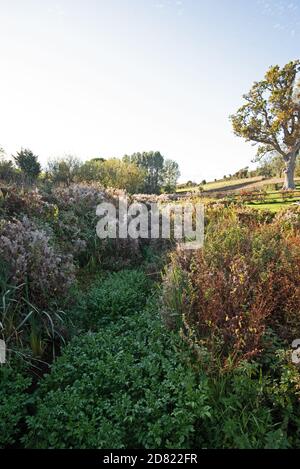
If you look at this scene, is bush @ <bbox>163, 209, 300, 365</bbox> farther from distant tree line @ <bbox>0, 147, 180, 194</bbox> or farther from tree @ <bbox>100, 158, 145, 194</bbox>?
tree @ <bbox>100, 158, 145, 194</bbox>

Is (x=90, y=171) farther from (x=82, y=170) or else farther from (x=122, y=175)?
(x=122, y=175)

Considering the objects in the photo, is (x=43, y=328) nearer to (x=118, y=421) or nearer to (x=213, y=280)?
(x=118, y=421)

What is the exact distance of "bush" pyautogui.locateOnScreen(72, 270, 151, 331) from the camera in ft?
12.9

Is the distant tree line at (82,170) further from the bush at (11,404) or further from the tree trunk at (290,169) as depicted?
the tree trunk at (290,169)

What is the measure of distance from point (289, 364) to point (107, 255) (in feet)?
14.5

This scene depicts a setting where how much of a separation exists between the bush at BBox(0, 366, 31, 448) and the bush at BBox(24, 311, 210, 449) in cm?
12

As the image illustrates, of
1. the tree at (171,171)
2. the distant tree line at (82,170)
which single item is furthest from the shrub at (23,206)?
the tree at (171,171)

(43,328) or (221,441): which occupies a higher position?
(43,328)

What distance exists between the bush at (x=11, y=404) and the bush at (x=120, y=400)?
119mm

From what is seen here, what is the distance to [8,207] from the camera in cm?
508

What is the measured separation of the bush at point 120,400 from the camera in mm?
2150

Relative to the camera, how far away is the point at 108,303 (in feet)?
13.8

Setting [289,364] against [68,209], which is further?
[68,209]

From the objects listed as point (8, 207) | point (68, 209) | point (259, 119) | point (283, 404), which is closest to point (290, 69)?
point (259, 119)
